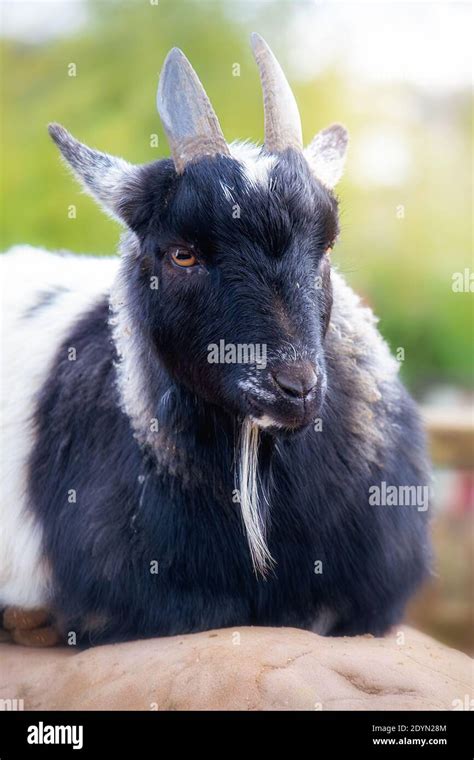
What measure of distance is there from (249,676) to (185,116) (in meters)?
2.47

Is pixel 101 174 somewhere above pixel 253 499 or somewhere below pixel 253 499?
above

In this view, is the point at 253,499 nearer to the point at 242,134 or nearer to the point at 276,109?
the point at 276,109

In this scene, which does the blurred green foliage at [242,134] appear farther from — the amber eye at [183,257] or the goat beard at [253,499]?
the amber eye at [183,257]

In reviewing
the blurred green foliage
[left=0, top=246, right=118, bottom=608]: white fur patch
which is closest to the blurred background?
the blurred green foliage

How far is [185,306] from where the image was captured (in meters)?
4.61

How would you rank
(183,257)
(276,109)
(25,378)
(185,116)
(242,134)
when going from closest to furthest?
(183,257), (185,116), (276,109), (25,378), (242,134)

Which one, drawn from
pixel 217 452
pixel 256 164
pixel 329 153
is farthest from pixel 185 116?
pixel 217 452

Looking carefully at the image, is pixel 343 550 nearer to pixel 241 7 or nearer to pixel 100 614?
pixel 100 614

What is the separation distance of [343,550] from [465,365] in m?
10.5

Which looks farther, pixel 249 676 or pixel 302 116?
pixel 302 116

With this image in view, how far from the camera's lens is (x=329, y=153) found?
5.27 m

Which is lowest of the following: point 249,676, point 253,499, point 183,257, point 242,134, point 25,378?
point 249,676

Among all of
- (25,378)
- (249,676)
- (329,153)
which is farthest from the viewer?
(25,378)
